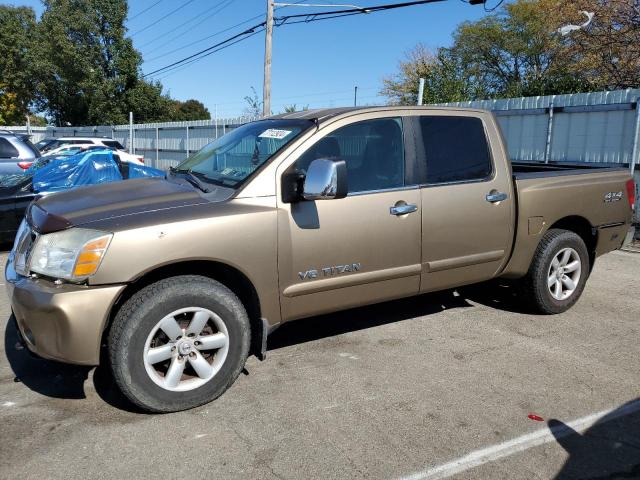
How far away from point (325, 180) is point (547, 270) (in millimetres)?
2626

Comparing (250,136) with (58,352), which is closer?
(58,352)

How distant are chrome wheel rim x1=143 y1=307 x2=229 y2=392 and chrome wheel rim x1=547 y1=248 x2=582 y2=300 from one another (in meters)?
3.17

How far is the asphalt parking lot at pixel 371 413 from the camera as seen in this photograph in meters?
2.82

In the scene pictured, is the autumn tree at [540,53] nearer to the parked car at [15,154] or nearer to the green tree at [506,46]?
the green tree at [506,46]

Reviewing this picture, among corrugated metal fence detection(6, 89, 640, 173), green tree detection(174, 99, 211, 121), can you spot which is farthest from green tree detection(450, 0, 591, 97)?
green tree detection(174, 99, 211, 121)

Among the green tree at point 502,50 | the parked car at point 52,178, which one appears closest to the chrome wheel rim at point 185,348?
the parked car at point 52,178

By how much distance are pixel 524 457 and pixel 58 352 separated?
2553 mm

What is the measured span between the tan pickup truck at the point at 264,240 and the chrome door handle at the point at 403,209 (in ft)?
0.04

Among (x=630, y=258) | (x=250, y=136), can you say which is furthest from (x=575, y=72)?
(x=250, y=136)

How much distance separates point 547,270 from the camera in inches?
195

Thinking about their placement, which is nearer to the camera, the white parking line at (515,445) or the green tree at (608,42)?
the white parking line at (515,445)

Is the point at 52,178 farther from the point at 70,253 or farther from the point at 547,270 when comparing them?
the point at 547,270

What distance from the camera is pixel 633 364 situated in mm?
4125

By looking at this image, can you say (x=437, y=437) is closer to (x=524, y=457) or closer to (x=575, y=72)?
(x=524, y=457)
